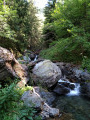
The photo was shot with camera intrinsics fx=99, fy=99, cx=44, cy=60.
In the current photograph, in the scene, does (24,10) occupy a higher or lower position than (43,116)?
higher

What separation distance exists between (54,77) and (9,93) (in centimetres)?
567

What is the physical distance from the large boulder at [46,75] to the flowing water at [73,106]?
1341mm

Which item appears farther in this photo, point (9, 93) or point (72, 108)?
point (72, 108)

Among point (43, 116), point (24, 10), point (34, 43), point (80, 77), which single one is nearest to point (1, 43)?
point (24, 10)

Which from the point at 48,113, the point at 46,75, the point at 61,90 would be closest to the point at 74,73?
the point at 61,90

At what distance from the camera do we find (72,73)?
10.0 meters

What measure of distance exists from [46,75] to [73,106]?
294 cm

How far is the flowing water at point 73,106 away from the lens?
4.77 metres

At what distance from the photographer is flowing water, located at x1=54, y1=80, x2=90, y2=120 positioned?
15.6ft

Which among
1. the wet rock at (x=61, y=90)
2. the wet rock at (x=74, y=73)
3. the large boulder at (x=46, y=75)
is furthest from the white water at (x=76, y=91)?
the large boulder at (x=46, y=75)

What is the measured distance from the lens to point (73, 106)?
19.0 ft

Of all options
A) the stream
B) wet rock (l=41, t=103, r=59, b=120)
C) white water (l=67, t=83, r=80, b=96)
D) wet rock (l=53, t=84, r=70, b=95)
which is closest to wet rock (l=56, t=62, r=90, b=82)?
white water (l=67, t=83, r=80, b=96)

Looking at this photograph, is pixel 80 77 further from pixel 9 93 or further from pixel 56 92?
pixel 9 93

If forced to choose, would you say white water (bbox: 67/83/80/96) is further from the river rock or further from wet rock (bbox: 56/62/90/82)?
the river rock
